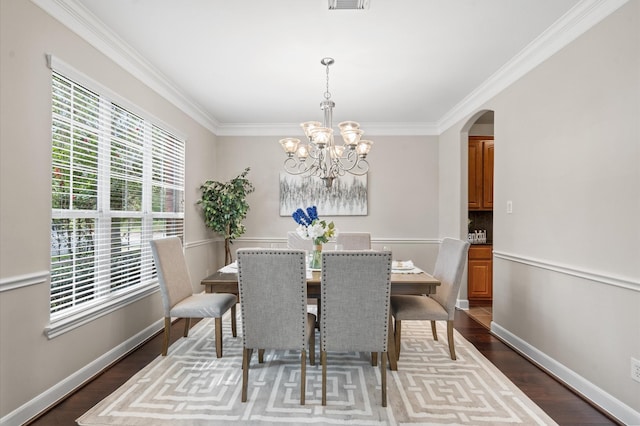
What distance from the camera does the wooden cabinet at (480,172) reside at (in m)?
4.62

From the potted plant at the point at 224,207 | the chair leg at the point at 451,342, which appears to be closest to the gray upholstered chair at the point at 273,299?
the chair leg at the point at 451,342

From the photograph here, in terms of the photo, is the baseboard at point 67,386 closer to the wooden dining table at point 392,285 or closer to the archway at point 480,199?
the wooden dining table at point 392,285

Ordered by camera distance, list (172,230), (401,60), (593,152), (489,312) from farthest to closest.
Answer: (489,312) → (172,230) → (401,60) → (593,152)

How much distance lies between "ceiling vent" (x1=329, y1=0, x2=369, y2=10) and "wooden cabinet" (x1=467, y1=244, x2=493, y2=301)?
3537mm

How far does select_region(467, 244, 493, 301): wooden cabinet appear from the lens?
455 cm

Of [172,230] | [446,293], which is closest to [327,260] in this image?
[446,293]

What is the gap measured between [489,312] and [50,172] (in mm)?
4621

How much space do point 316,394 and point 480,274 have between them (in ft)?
10.6

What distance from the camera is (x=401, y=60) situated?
2.98 metres

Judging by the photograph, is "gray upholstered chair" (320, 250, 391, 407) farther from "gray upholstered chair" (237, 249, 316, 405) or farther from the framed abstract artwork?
the framed abstract artwork

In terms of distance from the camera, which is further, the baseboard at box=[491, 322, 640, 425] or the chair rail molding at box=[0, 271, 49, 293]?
the baseboard at box=[491, 322, 640, 425]

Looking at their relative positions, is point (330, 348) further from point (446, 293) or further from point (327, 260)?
point (446, 293)

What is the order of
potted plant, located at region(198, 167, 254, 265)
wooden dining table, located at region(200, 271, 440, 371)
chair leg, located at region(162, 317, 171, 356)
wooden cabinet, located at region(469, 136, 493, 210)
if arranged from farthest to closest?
wooden cabinet, located at region(469, 136, 493, 210) → potted plant, located at region(198, 167, 254, 265) → chair leg, located at region(162, 317, 171, 356) → wooden dining table, located at region(200, 271, 440, 371)

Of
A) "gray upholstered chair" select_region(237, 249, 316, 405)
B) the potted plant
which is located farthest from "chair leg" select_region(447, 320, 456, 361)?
the potted plant
